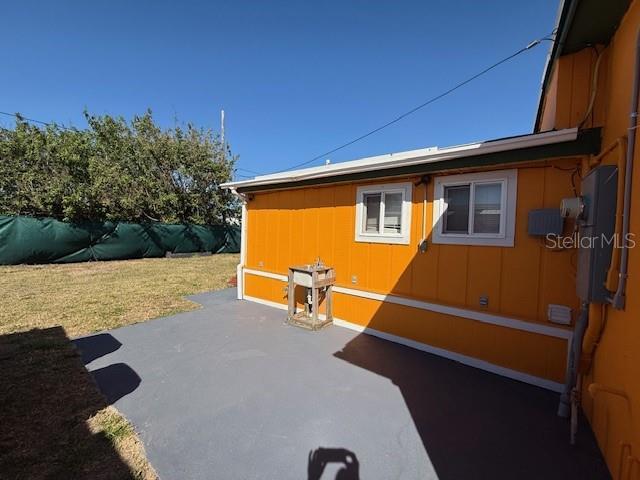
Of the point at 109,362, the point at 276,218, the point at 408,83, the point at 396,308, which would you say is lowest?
the point at 109,362

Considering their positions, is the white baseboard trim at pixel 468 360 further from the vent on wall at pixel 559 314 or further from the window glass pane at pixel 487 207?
the window glass pane at pixel 487 207

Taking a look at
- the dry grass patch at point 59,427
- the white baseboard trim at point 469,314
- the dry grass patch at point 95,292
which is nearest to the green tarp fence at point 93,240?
the dry grass patch at point 95,292

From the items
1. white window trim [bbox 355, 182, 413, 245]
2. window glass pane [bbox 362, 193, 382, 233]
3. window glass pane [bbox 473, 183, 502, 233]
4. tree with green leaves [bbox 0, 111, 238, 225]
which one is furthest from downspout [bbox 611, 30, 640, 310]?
tree with green leaves [bbox 0, 111, 238, 225]

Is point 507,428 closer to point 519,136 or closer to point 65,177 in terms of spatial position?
point 519,136

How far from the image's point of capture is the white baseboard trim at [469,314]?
8.87 ft

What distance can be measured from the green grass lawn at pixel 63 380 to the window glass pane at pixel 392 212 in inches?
133

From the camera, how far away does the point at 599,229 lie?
187cm

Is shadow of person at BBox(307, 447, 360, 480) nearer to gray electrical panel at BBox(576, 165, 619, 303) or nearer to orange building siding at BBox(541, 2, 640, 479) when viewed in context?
orange building siding at BBox(541, 2, 640, 479)

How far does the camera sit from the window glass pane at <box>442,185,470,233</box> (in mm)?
3318

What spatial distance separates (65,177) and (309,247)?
10.9 m

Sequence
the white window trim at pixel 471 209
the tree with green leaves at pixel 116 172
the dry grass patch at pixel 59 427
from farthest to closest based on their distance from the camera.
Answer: the tree with green leaves at pixel 116 172, the white window trim at pixel 471 209, the dry grass patch at pixel 59 427

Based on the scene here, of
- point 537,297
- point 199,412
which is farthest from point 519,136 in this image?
point 199,412

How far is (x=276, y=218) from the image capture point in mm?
5469

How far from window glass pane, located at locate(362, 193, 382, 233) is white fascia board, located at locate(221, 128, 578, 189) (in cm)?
44
